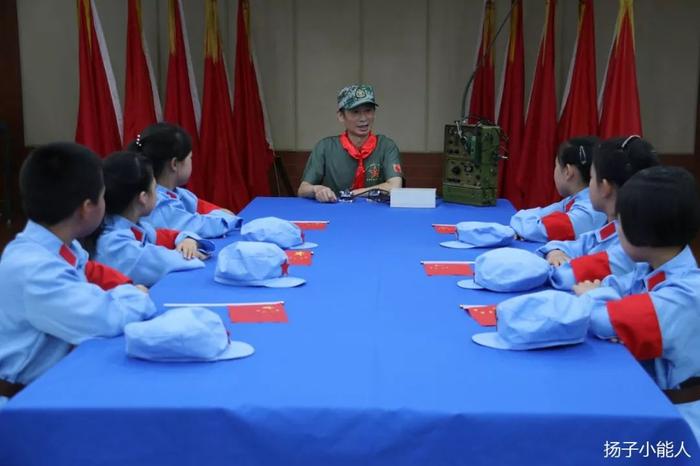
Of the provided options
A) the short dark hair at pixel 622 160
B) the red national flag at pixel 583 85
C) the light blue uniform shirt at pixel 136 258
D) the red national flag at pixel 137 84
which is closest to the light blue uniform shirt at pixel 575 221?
the short dark hair at pixel 622 160

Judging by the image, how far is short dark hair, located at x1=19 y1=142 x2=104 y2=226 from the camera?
1.81 metres

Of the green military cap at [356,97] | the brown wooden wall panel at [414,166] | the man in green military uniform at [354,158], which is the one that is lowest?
the brown wooden wall panel at [414,166]

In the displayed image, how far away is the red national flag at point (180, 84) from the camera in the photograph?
17.0 ft

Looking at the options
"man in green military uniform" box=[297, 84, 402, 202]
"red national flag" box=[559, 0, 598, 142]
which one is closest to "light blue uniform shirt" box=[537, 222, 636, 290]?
"man in green military uniform" box=[297, 84, 402, 202]

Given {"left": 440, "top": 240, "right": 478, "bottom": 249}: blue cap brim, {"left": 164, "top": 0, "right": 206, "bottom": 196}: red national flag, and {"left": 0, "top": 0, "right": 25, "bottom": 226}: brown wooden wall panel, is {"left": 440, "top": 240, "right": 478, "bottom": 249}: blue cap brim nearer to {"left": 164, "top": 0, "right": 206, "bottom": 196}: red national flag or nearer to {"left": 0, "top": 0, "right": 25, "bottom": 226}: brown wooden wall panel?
{"left": 164, "top": 0, "right": 206, "bottom": 196}: red national flag

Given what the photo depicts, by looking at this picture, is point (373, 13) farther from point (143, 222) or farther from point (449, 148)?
point (143, 222)

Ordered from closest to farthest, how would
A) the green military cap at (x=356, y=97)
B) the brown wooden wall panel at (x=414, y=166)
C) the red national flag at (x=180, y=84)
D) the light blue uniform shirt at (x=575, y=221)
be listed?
1. the light blue uniform shirt at (x=575, y=221)
2. the green military cap at (x=356, y=97)
3. the red national flag at (x=180, y=84)
4. the brown wooden wall panel at (x=414, y=166)

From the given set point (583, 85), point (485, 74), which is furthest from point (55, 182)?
point (485, 74)

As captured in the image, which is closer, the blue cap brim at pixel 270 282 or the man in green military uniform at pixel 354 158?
the blue cap brim at pixel 270 282

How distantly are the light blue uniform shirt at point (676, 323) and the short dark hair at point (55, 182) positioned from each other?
1126 millimetres

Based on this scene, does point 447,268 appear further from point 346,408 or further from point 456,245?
point 346,408

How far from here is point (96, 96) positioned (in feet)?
15.8

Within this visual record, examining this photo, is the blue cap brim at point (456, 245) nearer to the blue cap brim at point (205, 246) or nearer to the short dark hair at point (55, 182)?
the blue cap brim at point (205, 246)

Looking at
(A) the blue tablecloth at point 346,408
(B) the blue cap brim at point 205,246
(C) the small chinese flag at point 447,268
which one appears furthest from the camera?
(B) the blue cap brim at point 205,246
